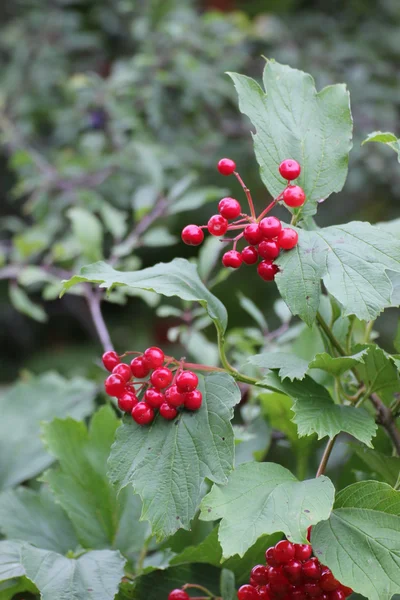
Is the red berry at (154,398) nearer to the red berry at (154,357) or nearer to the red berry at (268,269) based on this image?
the red berry at (154,357)

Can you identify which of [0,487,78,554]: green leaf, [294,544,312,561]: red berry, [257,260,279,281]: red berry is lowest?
[0,487,78,554]: green leaf

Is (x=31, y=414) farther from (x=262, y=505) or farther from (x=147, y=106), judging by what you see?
(x=147, y=106)

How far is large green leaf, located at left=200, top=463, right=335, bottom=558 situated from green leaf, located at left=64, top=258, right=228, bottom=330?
143 millimetres

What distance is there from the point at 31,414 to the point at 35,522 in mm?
348

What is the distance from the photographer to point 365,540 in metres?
0.51

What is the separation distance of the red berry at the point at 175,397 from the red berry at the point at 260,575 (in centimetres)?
15

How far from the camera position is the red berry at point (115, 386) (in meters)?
0.59

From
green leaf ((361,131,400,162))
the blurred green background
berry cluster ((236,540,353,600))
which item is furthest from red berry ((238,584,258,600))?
the blurred green background

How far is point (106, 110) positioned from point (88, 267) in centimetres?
142

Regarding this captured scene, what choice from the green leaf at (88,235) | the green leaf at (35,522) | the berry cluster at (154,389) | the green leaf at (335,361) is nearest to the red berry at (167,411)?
the berry cluster at (154,389)

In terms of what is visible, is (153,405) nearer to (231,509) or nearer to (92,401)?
(231,509)

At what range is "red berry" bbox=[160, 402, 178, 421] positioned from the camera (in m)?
0.56

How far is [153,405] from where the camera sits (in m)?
0.57

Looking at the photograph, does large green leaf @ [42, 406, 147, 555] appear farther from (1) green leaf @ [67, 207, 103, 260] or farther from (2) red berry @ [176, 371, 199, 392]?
(1) green leaf @ [67, 207, 103, 260]
